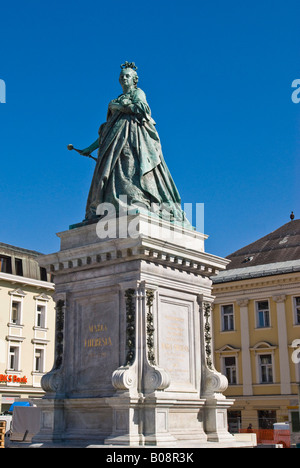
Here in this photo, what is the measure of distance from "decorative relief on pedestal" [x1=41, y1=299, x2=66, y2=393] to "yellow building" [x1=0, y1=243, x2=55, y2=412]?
29956 millimetres

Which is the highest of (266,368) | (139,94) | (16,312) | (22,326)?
(139,94)

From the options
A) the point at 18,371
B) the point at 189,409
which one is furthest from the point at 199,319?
the point at 18,371

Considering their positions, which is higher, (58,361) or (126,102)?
(126,102)

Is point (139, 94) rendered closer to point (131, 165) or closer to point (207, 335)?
point (131, 165)

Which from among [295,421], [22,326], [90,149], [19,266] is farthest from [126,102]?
[19,266]

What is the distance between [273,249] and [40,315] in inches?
717

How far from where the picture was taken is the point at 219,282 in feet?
154

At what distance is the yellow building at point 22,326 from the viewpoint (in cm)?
4612

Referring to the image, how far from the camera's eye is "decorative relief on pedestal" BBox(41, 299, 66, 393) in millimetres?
16406

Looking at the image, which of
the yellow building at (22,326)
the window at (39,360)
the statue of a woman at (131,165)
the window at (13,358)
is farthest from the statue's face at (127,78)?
the window at (39,360)

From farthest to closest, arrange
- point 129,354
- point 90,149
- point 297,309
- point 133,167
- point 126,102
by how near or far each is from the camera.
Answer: point 297,309 < point 90,149 < point 126,102 < point 133,167 < point 129,354

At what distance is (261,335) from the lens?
1731 inches

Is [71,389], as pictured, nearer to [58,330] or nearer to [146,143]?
[58,330]
